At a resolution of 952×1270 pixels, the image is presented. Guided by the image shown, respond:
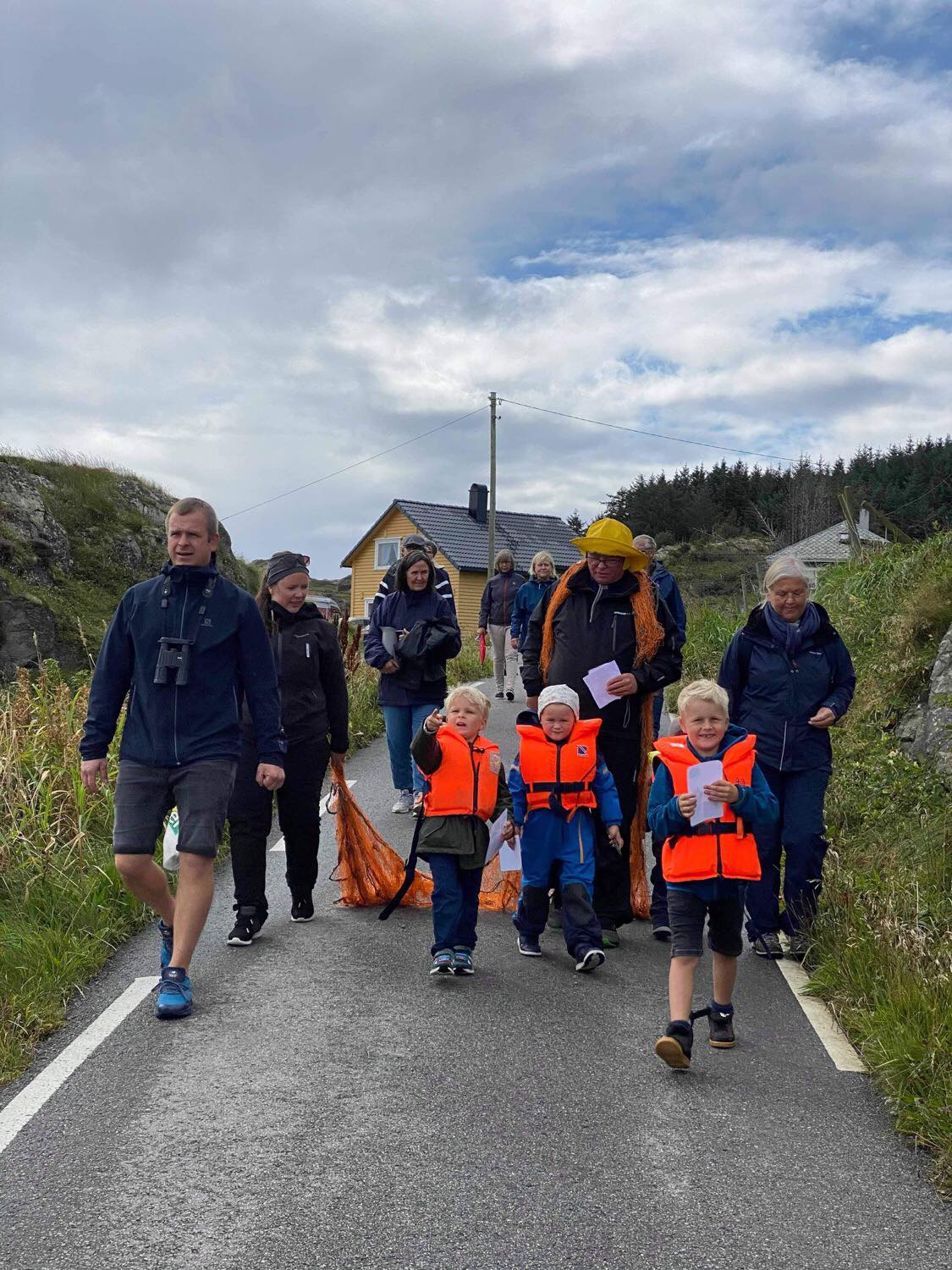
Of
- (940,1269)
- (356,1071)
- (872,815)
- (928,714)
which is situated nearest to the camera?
(940,1269)

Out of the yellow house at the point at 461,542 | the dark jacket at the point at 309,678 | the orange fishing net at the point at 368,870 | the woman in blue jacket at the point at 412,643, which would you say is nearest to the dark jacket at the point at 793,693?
the dark jacket at the point at 309,678

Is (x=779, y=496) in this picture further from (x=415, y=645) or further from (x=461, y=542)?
(x=415, y=645)

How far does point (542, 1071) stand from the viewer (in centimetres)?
457

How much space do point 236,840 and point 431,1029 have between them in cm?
183

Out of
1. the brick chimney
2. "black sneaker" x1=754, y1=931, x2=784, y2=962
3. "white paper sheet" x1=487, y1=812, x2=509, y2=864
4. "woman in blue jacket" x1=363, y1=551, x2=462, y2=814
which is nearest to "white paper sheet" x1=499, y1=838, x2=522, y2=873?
"white paper sheet" x1=487, y1=812, x2=509, y2=864

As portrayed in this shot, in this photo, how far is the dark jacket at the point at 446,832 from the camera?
5.87 metres

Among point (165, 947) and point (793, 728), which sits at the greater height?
point (793, 728)

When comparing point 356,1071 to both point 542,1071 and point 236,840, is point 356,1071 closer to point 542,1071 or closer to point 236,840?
point 542,1071

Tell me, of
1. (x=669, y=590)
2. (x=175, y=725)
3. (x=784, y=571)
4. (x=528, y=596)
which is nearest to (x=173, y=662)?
(x=175, y=725)

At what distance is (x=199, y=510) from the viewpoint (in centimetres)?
530

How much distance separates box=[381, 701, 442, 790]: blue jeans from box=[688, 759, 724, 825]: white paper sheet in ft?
13.9

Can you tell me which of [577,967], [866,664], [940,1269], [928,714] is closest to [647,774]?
[577,967]

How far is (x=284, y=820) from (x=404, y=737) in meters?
2.82

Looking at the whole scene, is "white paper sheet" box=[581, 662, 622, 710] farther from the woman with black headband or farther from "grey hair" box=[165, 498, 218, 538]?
"grey hair" box=[165, 498, 218, 538]
